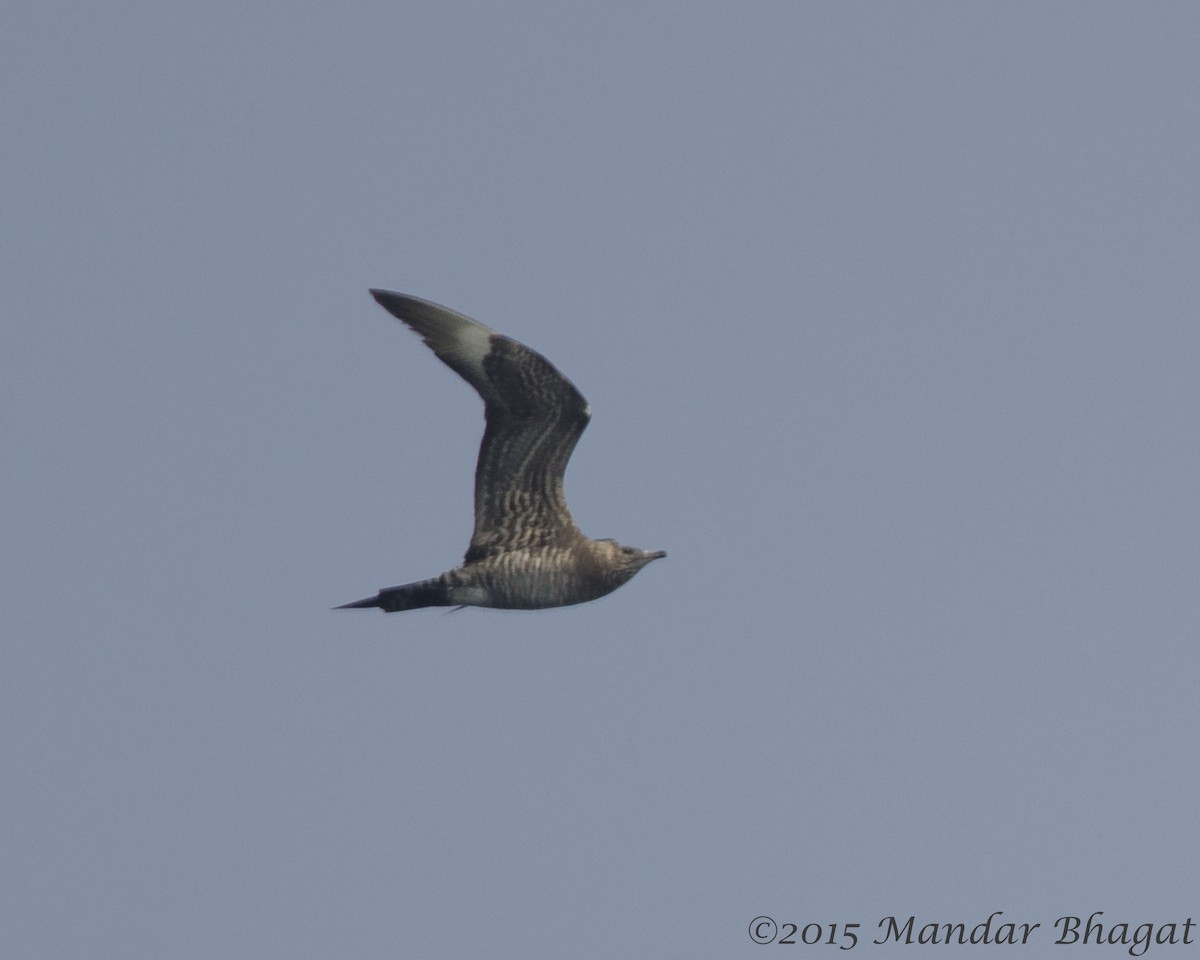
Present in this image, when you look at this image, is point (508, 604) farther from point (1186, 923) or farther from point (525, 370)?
point (1186, 923)

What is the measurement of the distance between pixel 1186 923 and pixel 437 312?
7734 millimetres

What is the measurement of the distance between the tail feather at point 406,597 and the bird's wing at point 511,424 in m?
0.35

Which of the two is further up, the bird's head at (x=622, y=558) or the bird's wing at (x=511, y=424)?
the bird's wing at (x=511, y=424)

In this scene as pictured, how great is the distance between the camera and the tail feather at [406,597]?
54.8ft

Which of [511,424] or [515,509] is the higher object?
[511,424]

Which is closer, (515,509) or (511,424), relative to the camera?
(511,424)

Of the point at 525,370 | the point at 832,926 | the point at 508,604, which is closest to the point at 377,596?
the point at 508,604

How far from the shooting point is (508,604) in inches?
665

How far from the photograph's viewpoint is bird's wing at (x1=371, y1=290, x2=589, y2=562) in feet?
53.1

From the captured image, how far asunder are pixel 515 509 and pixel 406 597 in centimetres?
104

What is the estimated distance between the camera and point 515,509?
16812mm

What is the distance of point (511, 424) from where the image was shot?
647 inches

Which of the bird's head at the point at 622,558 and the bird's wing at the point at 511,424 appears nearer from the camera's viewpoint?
the bird's wing at the point at 511,424

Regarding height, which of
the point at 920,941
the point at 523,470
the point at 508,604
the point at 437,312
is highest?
the point at 437,312
